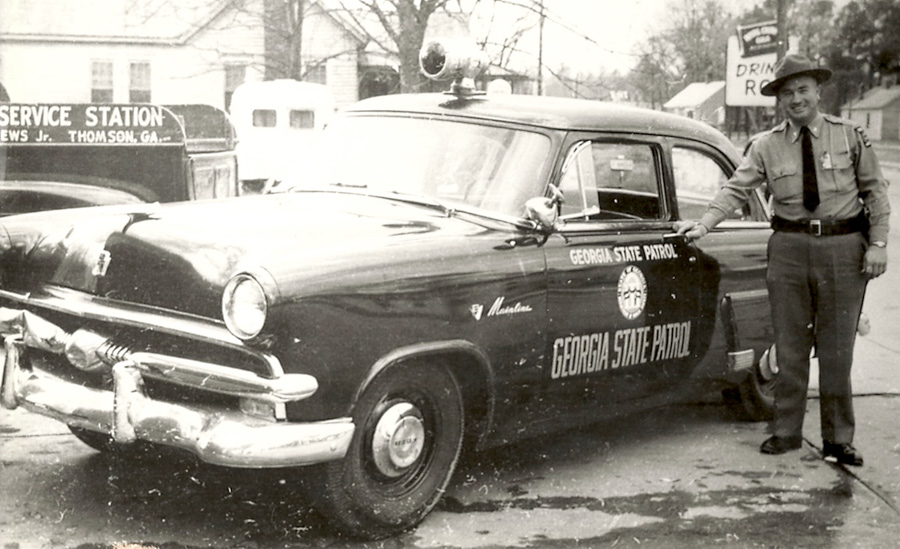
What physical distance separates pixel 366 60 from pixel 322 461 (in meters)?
18.9

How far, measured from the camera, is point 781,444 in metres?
5.25

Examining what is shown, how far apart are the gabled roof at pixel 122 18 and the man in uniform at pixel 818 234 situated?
6.76 metres

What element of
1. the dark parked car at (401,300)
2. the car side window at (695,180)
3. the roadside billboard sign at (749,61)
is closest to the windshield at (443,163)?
the dark parked car at (401,300)

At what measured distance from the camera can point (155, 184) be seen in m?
8.95

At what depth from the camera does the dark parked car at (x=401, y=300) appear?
3.60 metres

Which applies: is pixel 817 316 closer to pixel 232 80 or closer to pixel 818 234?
pixel 818 234

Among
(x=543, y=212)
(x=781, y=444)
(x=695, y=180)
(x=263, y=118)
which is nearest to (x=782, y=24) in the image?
(x=695, y=180)

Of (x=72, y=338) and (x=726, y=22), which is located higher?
(x=726, y=22)

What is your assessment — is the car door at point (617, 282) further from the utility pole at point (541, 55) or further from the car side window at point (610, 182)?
the utility pole at point (541, 55)

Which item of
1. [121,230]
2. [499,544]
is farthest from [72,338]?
[499,544]

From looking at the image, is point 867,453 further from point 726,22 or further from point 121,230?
point 726,22

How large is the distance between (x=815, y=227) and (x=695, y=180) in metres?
0.70

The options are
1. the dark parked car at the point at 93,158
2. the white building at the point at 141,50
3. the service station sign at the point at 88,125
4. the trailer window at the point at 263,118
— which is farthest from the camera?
the trailer window at the point at 263,118

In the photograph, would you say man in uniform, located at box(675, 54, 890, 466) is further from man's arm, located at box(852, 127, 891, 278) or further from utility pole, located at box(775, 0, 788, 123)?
utility pole, located at box(775, 0, 788, 123)
